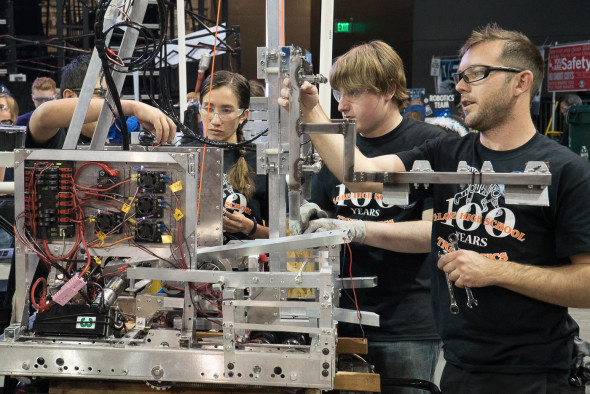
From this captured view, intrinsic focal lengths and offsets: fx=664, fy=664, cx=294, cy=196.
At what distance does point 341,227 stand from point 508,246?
20.0 inches

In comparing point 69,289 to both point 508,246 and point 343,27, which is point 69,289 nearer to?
point 508,246

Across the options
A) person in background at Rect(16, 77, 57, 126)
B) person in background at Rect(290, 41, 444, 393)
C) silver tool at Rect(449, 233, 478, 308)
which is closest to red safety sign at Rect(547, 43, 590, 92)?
person in background at Rect(16, 77, 57, 126)

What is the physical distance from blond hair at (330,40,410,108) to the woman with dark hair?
0.48m

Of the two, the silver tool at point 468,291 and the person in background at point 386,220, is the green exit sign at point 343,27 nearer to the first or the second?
the person in background at point 386,220

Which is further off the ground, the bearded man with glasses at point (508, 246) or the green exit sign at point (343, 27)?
the green exit sign at point (343, 27)

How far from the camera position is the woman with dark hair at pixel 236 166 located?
2.60m

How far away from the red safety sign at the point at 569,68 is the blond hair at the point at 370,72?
7.57 m

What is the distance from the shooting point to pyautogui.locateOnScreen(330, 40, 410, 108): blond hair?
2.37 m

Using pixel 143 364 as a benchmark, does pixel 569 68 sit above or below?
above

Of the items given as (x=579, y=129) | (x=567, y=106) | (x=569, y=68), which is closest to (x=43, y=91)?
(x=579, y=129)

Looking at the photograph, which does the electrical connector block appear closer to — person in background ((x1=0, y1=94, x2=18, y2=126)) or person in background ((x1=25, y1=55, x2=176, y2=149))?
person in background ((x1=25, y1=55, x2=176, y2=149))

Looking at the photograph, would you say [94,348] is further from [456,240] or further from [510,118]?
[510,118]

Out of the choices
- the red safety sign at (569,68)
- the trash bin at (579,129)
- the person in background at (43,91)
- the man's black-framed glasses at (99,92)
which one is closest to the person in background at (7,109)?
the person in background at (43,91)

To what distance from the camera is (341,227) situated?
2086 millimetres
